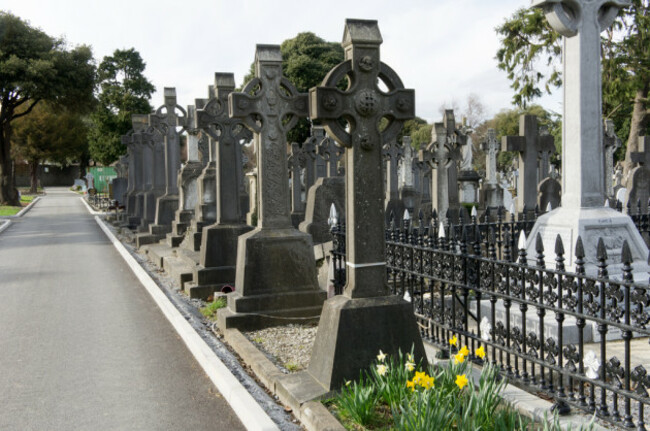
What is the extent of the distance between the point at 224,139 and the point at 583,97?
6.11 meters

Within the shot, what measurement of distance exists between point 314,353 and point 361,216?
1291 mm

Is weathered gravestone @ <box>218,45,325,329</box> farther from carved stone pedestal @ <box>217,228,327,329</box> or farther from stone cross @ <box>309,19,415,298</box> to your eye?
stone cross @ <box>309,19,415,298</box>

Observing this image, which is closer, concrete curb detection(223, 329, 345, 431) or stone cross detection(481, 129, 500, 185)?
concrete curb detection(223, 329, 345, 431)

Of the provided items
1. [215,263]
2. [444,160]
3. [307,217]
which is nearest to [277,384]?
[215,263]

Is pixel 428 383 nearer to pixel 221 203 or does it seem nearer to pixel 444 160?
pixel 221 203

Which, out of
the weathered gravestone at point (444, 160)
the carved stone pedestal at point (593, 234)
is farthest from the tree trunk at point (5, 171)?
the carved stone pedestal at point (593, 234)

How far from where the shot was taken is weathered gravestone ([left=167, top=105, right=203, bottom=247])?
53.4ft

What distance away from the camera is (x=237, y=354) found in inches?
Answer: 278

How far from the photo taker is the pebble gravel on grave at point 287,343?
641 cm

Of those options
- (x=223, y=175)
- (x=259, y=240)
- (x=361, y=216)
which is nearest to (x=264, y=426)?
(x=361, y=216)

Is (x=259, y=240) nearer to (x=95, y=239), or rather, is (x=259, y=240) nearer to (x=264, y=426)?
(x=264, y=426)

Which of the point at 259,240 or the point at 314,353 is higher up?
the point at 259,240

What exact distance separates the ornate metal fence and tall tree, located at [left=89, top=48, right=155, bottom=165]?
5962cm

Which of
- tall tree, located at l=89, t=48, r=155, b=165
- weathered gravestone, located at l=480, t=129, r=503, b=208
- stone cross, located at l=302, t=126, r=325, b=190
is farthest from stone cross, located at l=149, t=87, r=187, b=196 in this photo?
tall tree, located at l=89, t=48, r=155, b=165
